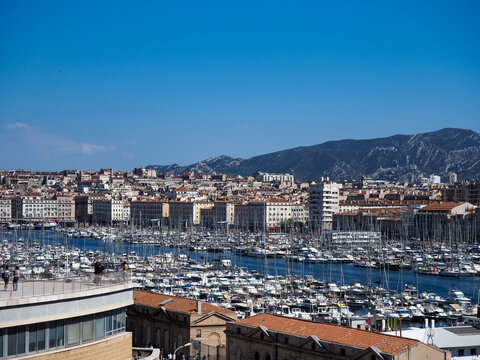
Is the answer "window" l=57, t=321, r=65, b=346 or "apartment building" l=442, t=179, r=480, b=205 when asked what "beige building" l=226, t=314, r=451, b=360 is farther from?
"apartment building" l=442, t=179, r=480, b=205

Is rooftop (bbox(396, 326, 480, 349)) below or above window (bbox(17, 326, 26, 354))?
below

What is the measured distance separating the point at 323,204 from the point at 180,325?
247 ft

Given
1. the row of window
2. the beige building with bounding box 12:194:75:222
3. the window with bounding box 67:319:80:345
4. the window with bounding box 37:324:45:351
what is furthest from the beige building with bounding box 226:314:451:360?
the beige building with bounding box 12:194:75:222

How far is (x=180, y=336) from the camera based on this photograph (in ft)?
71.3

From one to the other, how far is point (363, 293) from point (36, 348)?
32.4 metres

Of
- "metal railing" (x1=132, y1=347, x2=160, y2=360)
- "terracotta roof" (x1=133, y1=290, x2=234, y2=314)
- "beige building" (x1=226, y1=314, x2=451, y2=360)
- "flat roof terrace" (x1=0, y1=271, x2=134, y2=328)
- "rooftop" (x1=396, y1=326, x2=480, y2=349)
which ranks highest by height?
"flat roof terrace" (x1=0, y1=271, x2=134, y2=328)

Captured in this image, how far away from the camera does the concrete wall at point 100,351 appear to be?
9281mm

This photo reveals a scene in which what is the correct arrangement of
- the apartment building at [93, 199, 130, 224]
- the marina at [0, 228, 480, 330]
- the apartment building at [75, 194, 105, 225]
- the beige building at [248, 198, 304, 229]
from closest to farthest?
1. the marina at [0, 228, 480, 330]
2. the beige building at [248, 198, 304, 229]
3. the apartment building at [93, 199, 130, 224]
4. the apartment building at [75, 194, 105, 225]

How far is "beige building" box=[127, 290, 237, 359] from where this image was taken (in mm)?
21453

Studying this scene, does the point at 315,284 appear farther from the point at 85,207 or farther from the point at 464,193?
the point at 85,207

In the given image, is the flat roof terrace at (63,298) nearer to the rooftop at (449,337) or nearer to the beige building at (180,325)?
the beige building at (180,325)

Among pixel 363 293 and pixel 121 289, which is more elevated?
pixel 121 289

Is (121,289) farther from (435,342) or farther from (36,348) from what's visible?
(435,342)

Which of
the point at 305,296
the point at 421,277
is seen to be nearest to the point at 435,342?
the point at 305,296
